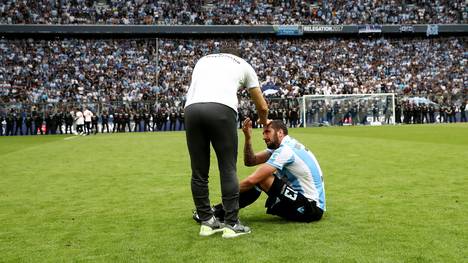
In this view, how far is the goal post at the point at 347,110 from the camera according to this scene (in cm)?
3950

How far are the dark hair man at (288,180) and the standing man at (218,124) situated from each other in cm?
40

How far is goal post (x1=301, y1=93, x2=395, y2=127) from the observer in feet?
130

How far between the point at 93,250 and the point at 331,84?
143 feet

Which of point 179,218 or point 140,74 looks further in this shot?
point 140,74

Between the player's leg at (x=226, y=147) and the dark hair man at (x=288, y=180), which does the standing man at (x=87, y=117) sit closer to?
the dark hair man at (x=288, y=180)

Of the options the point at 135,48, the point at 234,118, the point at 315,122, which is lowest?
the point at 315,122

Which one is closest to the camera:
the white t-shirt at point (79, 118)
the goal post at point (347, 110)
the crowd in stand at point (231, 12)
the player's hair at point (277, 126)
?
the player's hair at point (277, 126)

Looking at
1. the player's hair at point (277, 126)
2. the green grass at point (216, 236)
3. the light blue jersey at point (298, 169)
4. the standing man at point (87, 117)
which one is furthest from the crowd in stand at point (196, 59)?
the light blue jersey at point (298, 169)

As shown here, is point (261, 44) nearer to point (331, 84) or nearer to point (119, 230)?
point (331, 84)

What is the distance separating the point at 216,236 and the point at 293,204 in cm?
87

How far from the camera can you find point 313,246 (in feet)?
14.5

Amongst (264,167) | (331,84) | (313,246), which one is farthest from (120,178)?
(331,84)

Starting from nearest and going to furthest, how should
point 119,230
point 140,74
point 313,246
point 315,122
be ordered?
point 313,246 < point 119,230 < point 315,122 < point 140,74

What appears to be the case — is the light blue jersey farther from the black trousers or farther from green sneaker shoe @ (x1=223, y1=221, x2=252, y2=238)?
green sneaker shoe @ (x1=223, y1=221, x2=252, y2=238)
